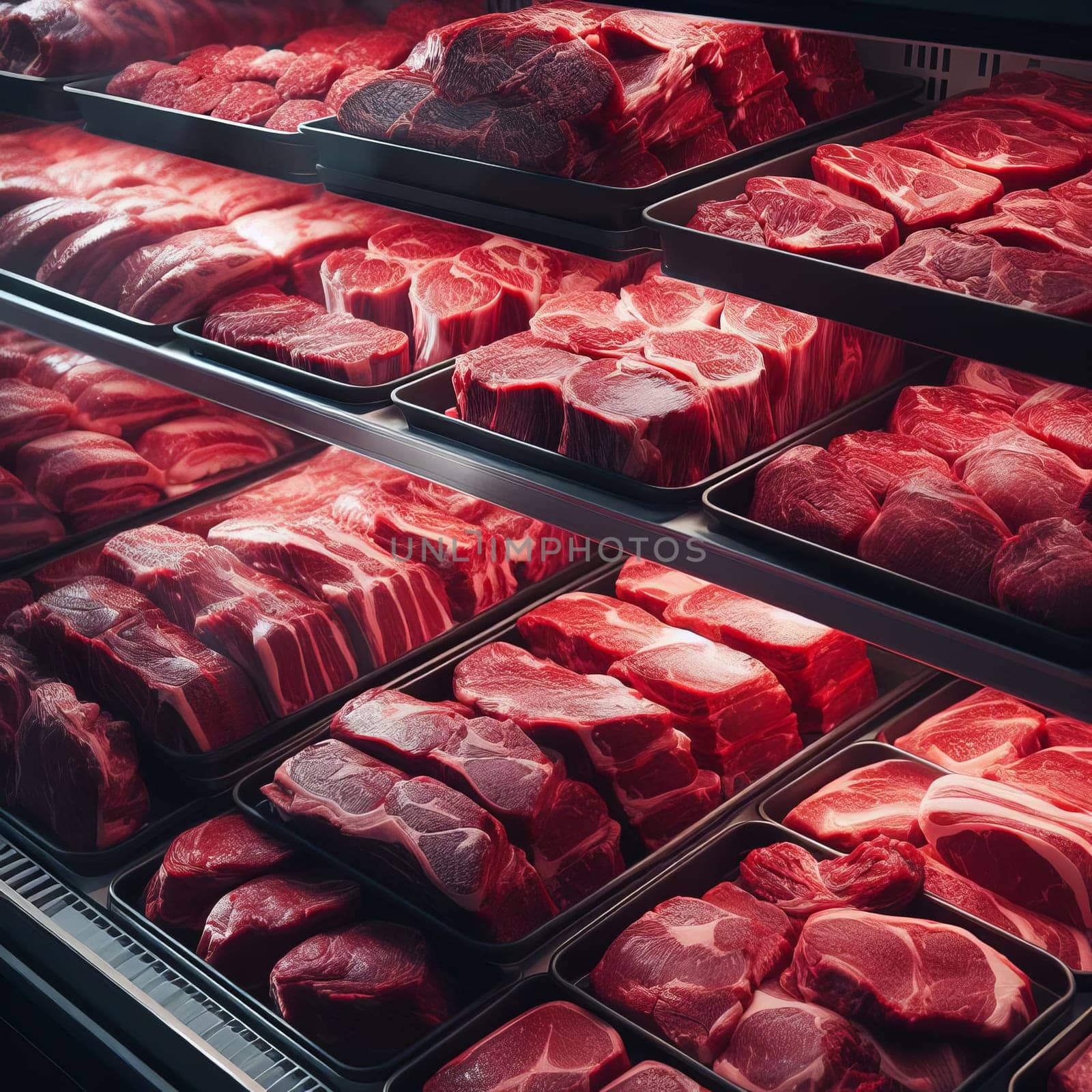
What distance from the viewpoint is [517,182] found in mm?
1734

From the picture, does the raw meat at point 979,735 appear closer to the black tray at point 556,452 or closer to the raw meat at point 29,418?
the black tray at point 556,452

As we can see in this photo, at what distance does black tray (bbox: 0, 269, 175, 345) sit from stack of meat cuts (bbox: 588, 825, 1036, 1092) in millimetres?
1344

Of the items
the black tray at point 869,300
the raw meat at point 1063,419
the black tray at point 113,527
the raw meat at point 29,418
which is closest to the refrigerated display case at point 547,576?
the black tray at point 869,300

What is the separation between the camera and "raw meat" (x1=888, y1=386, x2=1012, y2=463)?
1785mm

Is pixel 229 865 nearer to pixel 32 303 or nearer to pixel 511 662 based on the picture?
pixel 511 662

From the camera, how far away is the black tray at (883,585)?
1260 mm

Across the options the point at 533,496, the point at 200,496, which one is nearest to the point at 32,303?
the point at 200,496

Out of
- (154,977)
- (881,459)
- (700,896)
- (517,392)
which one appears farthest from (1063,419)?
(154,977)

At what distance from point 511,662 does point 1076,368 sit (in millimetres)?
1220

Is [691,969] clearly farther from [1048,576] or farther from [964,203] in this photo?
[964,203]

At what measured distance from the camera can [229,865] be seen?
6.48 feet

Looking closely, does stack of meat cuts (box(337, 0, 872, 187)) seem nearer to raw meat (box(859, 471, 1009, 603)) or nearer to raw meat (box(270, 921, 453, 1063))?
raw meat (box(859, 471, 1009, 603))

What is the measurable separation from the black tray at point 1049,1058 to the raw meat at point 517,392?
3.34ft

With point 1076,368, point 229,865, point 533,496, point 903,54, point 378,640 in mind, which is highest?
point 903,54
